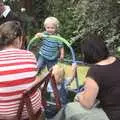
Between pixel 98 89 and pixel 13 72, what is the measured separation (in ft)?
2.54

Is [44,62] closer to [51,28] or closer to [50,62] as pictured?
[50,62]

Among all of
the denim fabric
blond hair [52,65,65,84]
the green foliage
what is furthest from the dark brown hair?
the green foliage

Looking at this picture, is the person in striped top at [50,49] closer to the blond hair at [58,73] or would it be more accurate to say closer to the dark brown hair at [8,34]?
the blond hair at [58,73]

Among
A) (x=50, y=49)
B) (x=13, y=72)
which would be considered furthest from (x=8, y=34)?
(x=50, y=49)

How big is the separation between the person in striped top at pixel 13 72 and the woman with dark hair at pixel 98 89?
37cm

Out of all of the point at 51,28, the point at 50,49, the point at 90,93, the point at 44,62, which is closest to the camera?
the point at 90,93

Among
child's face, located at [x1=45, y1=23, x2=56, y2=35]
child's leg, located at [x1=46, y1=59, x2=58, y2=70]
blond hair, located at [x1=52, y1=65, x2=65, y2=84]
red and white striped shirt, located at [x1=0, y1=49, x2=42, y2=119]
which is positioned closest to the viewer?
red and white striped shirt, located at [x1=0, y1=49, x2=42, y2=119]

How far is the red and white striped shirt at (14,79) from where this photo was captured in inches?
181

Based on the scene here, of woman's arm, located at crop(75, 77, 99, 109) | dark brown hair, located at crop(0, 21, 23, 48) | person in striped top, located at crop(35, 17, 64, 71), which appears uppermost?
dark brown hair, located at crop(0, 21, 23, 48)

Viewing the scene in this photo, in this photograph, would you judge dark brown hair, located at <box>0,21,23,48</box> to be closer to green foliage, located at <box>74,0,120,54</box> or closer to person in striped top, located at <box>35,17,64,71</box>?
person in striped top, located at <box>35,17,64,71</box>

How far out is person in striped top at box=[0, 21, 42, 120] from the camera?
15.1 ft

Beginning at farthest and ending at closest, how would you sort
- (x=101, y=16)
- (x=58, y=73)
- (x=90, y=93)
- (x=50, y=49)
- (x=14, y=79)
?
(x=101, y=16)
(x=50, y=49)
(x=58, y=73)
(x=90, y=93)
(x=14, y=79)

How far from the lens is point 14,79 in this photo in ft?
15.2

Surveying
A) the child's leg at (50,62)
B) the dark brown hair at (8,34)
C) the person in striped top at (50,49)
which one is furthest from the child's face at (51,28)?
the dark brown hair at (8,34)
